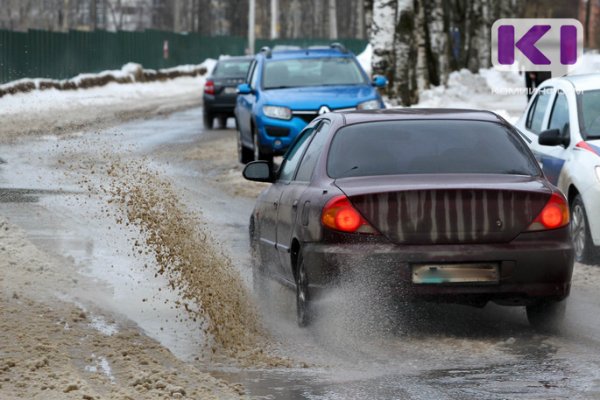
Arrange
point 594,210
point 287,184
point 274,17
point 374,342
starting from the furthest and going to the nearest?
point 274,17, point 594,210, point 287,184, point 374,342

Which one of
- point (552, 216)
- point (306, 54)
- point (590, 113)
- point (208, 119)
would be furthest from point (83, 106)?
point (552, 216)

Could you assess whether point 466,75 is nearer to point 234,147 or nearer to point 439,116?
point 234,147

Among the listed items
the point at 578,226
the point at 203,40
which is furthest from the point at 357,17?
the point at 578,226

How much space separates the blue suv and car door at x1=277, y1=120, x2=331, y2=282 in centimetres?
1034

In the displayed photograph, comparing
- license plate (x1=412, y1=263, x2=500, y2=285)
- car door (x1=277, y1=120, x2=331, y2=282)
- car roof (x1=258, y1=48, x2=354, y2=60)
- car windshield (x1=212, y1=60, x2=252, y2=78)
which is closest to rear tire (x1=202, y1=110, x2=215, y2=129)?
car windshield (x1=212, y1=60, x2=252, y2=78)

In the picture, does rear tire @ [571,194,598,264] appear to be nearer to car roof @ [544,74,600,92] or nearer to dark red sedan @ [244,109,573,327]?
car roof @ [544,74,600,92]

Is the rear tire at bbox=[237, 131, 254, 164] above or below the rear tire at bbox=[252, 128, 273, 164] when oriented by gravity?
below

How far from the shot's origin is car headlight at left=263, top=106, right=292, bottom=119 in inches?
787

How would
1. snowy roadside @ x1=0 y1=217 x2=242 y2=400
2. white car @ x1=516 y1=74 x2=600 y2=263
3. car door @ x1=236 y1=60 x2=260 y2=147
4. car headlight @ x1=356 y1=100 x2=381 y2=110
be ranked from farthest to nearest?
car door @ x1=236 y1=60 x2=260 y2=147
car headlight @ x1=356 y1=100 x2=381 y2=110
white car @ x1=516 y1=74 x2=600 y2=263
snowy roadside @ x1=0 y1=217 x2=242 y2=400

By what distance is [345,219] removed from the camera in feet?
26.1

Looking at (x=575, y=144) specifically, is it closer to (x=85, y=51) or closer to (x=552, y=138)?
(x=552, y=138)

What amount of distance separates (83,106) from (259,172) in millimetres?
30427

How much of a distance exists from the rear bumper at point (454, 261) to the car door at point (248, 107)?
517 inches

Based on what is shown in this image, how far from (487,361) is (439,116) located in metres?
2.01
